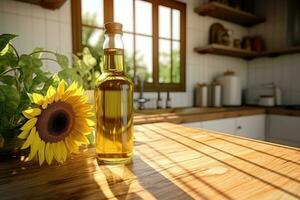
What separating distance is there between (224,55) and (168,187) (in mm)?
2600

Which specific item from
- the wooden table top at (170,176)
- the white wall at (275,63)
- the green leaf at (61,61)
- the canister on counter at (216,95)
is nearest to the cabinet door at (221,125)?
the canister on counter at (216,95)

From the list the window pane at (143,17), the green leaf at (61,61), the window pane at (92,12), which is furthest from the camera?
the window pane at (143,17)

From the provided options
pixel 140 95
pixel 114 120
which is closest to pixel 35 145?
pixel 114 120

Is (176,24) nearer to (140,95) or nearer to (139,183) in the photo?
(140,95)

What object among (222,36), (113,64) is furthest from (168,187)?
(222,36)

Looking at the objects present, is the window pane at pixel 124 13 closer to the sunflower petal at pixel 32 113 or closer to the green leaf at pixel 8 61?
the green leaf at pixel 8 61

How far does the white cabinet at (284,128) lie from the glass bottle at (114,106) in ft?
6.54

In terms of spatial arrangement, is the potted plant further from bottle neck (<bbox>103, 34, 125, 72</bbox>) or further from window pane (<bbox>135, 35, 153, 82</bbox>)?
window pane (<bbox>135, 35, 153, 82</bbox>)

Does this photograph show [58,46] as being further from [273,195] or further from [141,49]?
[273,195]

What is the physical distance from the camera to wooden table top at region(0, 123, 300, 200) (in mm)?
317

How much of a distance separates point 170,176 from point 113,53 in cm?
25

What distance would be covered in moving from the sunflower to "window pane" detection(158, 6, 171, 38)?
199cm

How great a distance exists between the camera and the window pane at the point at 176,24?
237 centimetres

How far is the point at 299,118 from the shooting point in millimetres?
1974
